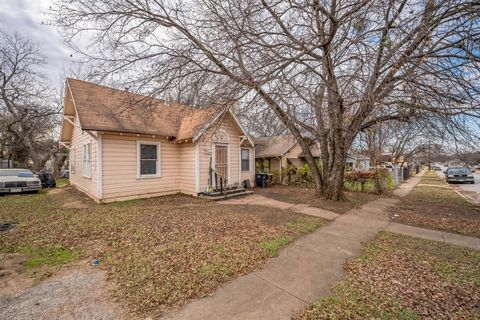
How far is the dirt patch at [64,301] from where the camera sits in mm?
2555

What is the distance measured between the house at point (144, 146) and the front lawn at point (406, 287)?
642cm

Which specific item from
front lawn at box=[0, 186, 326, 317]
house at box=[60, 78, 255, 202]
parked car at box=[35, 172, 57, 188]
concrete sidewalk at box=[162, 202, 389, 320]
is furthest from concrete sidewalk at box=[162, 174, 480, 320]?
parked car at box=[35, 172, 57, 188]

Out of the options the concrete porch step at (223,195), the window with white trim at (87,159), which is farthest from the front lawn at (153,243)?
the window with white trim at (87,159)

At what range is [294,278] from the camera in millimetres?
3350

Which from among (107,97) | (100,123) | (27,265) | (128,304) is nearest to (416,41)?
(128,304)

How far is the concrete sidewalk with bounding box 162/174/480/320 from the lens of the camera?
2.61 m

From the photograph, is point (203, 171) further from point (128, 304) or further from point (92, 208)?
point (128, 304)

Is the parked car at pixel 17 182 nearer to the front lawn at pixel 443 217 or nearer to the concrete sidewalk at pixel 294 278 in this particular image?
Result: the concrete sidewalk at pixel 294 278

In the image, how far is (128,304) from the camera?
2699mm

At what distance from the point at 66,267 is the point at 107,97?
9.11m

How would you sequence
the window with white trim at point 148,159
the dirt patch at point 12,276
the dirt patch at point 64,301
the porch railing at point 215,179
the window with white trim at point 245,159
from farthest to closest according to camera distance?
the window with white trim at point 245,159 → the porch railing at point 215,179 → the window with white trim at point 148,159 → the dirt patch at point 12,276 → the dirt patch at point 64,301

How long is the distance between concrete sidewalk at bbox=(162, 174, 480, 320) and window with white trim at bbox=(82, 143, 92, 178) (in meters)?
10.2

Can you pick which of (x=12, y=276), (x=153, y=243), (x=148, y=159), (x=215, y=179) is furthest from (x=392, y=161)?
(x=12, y=276)

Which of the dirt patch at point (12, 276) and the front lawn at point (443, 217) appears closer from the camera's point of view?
the dirt patch at point (12, 276)
